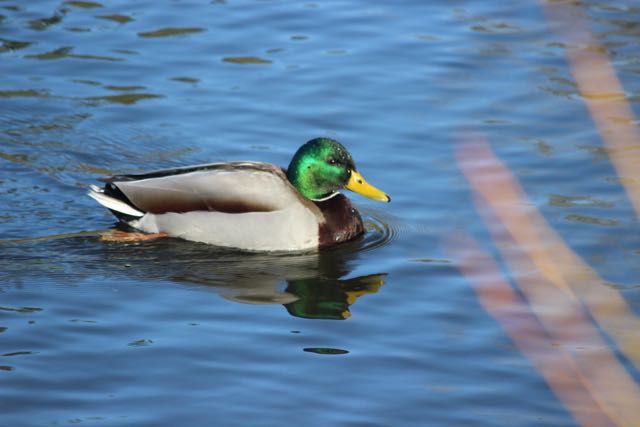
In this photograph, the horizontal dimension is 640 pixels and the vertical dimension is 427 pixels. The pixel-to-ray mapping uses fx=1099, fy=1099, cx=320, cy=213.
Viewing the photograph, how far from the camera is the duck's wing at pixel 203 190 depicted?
786cm

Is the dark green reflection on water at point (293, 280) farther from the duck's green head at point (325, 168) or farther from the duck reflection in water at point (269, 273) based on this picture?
the duck's green head at point (325, 168)

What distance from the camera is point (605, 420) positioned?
199 inches

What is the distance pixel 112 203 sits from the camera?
8.06 m

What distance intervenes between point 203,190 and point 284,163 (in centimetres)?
131

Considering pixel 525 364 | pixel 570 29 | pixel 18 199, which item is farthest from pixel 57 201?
pixel 570 29

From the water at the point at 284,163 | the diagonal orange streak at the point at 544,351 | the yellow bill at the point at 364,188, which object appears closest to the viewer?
the diagonal orange streak at the point at 544,351

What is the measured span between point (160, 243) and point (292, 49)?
4072 millimetres

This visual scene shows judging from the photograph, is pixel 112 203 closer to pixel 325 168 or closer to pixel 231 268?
pixel 231 268

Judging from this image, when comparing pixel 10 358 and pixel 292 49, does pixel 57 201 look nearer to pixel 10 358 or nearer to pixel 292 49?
pixel 10 358

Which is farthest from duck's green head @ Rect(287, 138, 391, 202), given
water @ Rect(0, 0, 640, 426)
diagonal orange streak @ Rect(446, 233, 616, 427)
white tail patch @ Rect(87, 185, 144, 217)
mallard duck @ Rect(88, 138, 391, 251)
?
white tail patch @ Rect(87, 185, 144, 217)

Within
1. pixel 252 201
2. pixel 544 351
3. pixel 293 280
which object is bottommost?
pixel 293 280

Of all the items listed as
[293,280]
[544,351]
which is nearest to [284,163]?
[293,280]

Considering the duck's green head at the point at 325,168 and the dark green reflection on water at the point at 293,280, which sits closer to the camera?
the dark green reflection on water at the point at 293,280

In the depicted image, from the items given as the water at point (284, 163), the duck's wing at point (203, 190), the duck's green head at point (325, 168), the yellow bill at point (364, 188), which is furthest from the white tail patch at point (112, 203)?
the yellow bill at point (364, 188)
